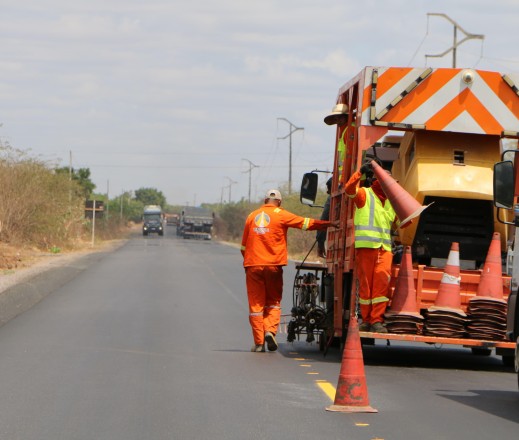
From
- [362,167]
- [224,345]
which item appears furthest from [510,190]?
[224,345]

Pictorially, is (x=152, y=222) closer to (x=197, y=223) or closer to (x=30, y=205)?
(x=197, y=223)

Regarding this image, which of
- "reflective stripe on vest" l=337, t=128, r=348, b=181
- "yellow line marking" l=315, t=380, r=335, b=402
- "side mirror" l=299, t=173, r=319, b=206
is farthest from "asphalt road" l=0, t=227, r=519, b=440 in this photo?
"reflective stripe on vest" l=337, t=128, r=348, b=181

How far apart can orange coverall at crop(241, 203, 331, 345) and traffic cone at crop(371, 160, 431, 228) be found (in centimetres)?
190

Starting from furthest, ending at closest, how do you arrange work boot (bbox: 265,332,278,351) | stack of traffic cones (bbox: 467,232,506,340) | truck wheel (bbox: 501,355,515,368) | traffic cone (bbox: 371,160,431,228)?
work boot (bbox: 265,332,278,351) → truck wheel (bbox: 501,355,515,368) → stack of traffic cones (bbox: 467,232,506,340) → traffic cone (bbox: 371,160,431,228)

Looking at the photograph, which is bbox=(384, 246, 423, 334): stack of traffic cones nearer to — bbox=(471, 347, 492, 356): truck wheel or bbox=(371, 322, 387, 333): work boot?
bbox=(371, 322, 387, 333): work boot

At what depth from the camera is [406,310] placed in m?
13.0

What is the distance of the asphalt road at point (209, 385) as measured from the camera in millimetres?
8844

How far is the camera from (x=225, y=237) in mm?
113375

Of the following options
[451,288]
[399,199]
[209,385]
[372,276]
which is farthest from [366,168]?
[209,385]

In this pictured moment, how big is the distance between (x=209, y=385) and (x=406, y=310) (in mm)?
2804

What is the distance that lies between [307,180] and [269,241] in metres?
0.93

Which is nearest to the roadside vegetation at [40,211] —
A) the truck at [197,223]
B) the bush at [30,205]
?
the bush at [30,205]

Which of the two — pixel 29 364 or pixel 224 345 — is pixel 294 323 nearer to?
pixel 224 345

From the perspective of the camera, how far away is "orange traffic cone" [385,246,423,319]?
1295 centimetres
